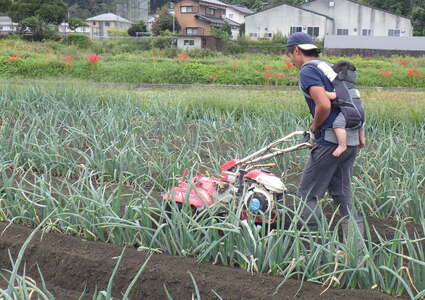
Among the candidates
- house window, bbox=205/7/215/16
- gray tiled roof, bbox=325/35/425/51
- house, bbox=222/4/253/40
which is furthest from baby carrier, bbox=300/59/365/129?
house, bbox=222/4/253/40

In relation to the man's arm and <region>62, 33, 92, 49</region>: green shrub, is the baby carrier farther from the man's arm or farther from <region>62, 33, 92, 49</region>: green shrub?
<region>62, 33, 92, 49</region>: green shrub

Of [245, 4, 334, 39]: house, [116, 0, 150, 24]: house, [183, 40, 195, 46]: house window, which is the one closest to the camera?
[183, 40, 195, 46]: house window

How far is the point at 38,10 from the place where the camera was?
35.0 m

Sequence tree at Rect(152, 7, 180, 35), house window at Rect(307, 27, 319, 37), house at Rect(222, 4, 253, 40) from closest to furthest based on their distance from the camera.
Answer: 1. house window at Rect(307, 27, 319, 37)
2. tree at Rect(152, 7, 180, 35)
3. house at Rect(222, 4, 253, 40)

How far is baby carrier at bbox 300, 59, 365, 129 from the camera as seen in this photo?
319cm

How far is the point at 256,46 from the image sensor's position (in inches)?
1206

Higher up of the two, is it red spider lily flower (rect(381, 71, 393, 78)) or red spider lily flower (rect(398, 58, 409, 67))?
red spider lily flower (rect(398, 58, 409, 67))

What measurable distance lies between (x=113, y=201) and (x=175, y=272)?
0.67 meters

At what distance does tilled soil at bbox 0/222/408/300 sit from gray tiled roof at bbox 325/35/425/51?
85.9 ft

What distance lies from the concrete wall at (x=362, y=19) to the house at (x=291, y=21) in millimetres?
1032

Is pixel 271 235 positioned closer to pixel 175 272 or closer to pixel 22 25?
pixel 175 272

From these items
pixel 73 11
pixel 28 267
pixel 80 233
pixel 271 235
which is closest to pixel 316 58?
pixel 271 235

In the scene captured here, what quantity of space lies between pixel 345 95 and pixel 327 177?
0.50 metres

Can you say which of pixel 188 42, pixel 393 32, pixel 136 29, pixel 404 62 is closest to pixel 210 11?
pixel 136 29
